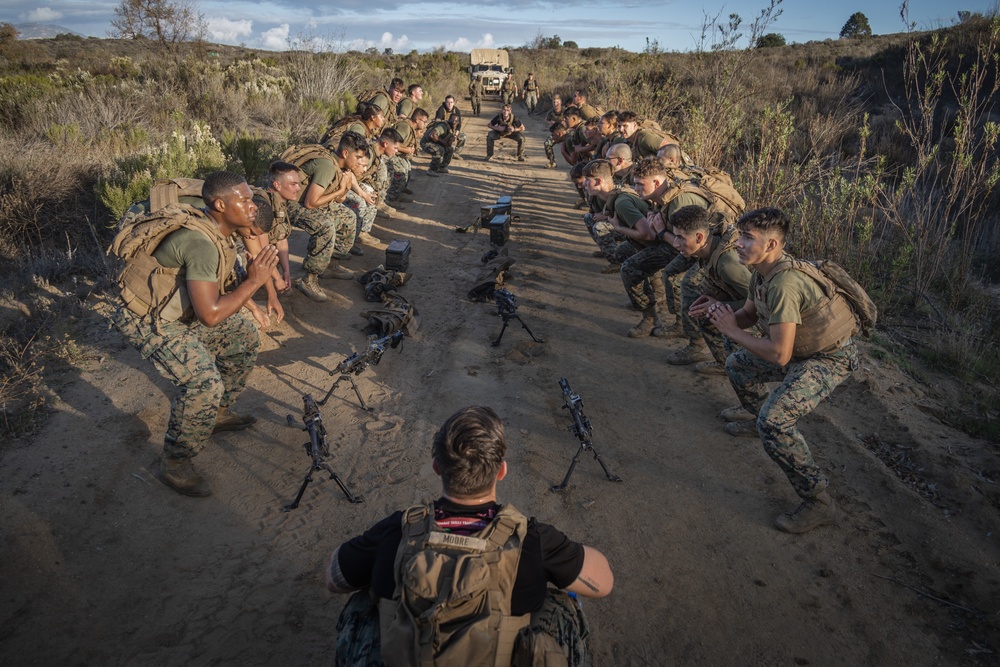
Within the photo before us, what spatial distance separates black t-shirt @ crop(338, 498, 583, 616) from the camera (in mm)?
2070

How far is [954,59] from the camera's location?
15.9 meters

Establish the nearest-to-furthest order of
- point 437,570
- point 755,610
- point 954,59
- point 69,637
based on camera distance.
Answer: point 437,570 → point 69,637 → point 755,610 → point 954,59

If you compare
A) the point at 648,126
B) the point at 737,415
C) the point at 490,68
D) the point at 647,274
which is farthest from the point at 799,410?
the point at 490,68

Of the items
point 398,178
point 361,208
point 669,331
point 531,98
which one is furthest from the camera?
point 531,98

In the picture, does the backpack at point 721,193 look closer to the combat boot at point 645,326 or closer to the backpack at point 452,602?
the combat boot at point 645,326

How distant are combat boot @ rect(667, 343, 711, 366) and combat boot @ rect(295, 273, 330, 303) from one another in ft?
12.3

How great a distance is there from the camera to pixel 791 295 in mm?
3434

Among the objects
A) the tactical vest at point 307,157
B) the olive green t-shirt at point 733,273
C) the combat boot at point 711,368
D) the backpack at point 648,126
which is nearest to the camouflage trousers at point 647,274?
the combat boot at point 711,368

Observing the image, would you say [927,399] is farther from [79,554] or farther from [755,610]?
[79,554]

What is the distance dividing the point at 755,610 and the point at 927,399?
2992 millimetres

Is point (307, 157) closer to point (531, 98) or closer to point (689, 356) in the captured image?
point (689, 356)

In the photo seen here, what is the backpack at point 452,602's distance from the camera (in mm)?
1814

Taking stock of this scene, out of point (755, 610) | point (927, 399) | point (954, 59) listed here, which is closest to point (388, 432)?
point (755, 610)

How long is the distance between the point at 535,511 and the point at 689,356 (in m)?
2.49
